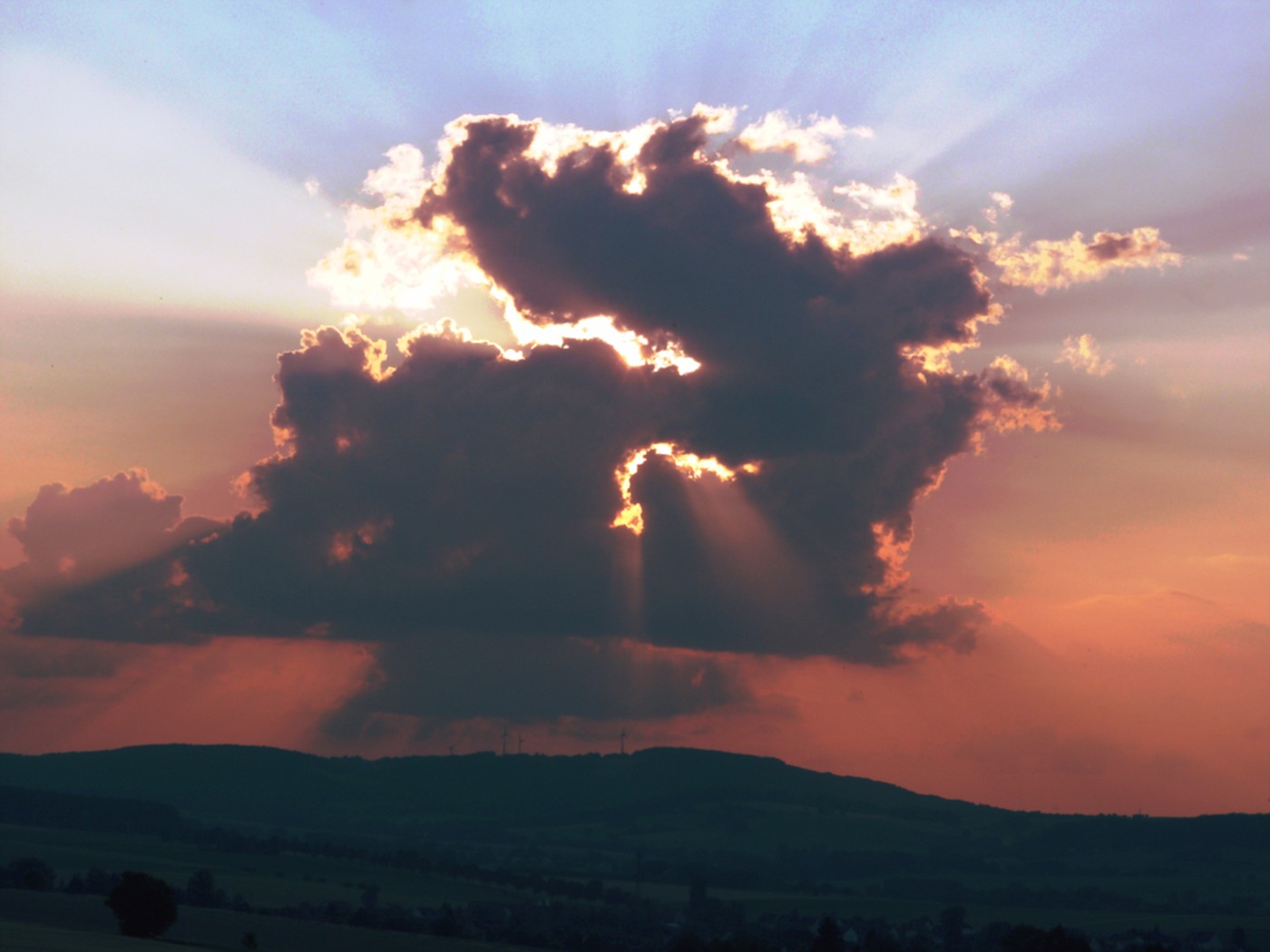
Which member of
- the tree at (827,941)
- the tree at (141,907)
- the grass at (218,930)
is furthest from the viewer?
the tree at (827,941)

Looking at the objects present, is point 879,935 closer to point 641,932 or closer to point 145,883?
point 641,932

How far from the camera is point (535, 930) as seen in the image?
186125mm

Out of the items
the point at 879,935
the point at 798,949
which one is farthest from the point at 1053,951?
the point at 879,935

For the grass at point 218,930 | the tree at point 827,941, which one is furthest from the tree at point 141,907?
the tree at point 827,941

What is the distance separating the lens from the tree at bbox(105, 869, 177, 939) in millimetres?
132250

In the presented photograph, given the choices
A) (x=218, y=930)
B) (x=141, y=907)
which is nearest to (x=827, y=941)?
(x=218, y=930)

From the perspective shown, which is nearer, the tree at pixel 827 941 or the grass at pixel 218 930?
the grass at pixel 218 930

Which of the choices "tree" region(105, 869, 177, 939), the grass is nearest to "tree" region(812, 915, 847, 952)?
the grass

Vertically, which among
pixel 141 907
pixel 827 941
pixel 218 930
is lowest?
pixel 218 930

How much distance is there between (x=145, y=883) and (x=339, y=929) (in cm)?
3583

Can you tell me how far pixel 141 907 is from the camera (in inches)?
5207

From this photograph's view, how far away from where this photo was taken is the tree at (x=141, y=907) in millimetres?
132250

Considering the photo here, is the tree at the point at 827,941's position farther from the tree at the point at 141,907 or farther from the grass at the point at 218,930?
the tree at the point at 141,907

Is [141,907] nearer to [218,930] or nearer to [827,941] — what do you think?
[218,930]
